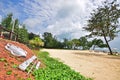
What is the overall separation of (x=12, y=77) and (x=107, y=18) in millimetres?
44223

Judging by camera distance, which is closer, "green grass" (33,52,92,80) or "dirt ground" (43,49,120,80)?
"green grass" (33,52,92,80)

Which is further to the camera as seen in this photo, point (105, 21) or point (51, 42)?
point (51, 42)

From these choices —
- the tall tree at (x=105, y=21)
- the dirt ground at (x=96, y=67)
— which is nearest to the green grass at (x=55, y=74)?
the dirt ground at (x=96, y=67)

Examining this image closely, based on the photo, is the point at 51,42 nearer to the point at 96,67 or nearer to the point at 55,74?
the point at 96,67

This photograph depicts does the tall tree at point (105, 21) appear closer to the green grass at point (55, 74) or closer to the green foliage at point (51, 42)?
the green grass at point (55, 74)

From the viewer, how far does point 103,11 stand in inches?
1956

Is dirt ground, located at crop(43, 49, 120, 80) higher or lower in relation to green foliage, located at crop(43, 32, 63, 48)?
lower

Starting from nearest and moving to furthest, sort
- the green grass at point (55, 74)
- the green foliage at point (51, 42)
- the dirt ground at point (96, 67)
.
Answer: the green grass at point (55, 74), the dirt ground at point (96, 67), the green foliage at point (51, 42)

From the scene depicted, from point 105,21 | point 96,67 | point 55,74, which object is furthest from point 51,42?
point 55,74

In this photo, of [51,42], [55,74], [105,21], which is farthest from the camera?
[51,42]

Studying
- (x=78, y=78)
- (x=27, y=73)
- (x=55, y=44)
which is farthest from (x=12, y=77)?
(x=55, y=44)

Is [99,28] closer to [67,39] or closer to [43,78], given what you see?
[43,78]

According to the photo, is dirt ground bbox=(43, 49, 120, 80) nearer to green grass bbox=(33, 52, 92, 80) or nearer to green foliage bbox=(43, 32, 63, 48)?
green grass bbox=(33, 52, 92, 80)

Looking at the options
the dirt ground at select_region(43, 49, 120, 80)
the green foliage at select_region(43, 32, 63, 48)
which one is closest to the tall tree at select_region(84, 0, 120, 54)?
the dirt ground at select_region(43, 49, 120, 80)
